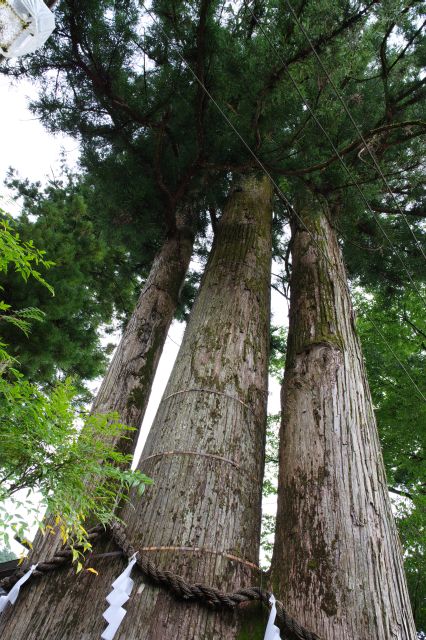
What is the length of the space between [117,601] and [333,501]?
0.94 m

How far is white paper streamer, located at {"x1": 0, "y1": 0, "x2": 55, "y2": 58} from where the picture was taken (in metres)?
1.09

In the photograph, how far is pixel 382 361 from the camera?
19.7 ft

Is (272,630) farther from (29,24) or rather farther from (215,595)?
(29,24)

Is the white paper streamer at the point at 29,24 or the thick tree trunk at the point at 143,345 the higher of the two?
the thick tree trunk at the point at 143,345

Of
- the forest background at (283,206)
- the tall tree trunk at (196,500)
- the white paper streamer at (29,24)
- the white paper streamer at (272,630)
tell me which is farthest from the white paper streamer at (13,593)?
the forest background at (283,206)

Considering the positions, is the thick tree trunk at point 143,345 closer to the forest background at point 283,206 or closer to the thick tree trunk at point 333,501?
the forest background at point 283,206

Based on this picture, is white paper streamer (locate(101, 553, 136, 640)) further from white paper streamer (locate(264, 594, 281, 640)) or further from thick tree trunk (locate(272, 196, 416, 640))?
thick tree trunk (locate(272, 196, 416, 640))

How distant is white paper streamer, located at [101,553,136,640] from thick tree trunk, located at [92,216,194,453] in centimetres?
116

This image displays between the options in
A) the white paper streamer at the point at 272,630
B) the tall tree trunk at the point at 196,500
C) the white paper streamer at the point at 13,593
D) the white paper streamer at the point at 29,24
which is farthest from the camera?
the white paper streamer at the point at 13,593

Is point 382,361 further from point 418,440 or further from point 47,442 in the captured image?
point 47,442

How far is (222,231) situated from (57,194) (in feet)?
15.7

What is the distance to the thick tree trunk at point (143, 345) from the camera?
2.80 m

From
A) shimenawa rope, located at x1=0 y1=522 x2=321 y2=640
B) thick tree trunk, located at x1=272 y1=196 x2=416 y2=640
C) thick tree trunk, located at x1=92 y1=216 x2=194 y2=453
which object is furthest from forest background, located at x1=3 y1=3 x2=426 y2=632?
shimenawa rope, located at x1=0 y1=522 x2=321 y2=640

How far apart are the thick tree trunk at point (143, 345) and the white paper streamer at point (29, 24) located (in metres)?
2.03
